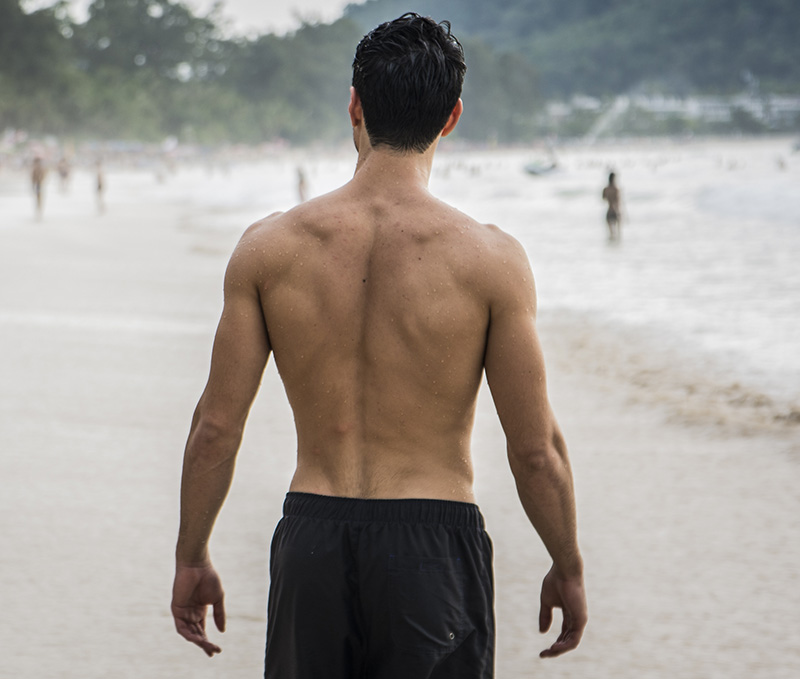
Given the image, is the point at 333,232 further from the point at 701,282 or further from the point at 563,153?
the point at 563,153

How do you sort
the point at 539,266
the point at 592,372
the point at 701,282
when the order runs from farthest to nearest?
1. the point at 539,266
2. the point at 701,282
3. the point at 592,372

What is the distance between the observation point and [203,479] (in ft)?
6.04

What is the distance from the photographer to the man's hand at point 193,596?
6.26 ft

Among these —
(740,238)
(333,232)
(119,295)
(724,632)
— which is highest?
(740,238)

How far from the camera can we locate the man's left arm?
1776 millimetres

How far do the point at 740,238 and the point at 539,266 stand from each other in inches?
339

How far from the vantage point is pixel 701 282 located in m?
15.3

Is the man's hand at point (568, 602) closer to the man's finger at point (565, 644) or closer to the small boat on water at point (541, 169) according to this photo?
the man's finger at point (565, 644)

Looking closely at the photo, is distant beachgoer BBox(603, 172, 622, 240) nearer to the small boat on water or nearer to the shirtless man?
the shirtless man

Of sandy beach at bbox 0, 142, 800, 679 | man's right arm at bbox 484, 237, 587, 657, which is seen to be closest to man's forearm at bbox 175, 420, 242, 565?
man's right arm at bbox 484, 237, 587, 657

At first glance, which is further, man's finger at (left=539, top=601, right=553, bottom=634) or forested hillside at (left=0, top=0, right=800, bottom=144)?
forested hillside at (left=0, top=0, right=800, bottom=144)

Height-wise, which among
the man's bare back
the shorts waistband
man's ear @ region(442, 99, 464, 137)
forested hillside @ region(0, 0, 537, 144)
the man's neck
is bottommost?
the shorts waistband

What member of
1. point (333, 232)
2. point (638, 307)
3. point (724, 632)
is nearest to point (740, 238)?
point (638, 307)

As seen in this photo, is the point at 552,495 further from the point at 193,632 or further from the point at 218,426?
the point at 193,632
